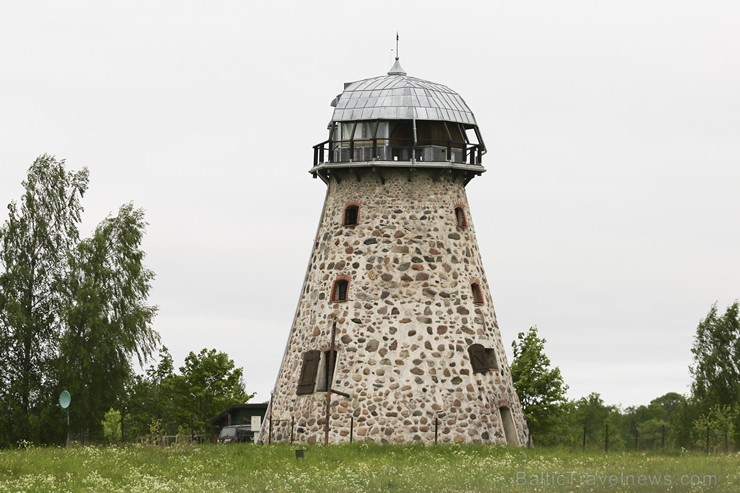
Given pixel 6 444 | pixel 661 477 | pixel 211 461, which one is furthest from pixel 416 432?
pixel 6 444

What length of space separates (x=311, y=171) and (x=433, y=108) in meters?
5.99

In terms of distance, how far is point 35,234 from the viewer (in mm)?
80438

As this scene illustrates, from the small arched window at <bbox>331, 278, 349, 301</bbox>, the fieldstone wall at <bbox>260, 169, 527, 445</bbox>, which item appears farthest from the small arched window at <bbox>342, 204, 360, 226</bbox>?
the small arched window at <bbox>331, 278, 349, 301</bbox>

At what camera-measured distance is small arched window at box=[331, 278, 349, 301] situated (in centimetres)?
6600

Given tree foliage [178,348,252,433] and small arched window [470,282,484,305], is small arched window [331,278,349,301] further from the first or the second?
tree foliage [178,348,252,433]

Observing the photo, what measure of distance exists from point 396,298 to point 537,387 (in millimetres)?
12087

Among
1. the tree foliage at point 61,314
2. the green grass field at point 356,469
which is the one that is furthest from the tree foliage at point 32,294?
the green grass field at point 356,469

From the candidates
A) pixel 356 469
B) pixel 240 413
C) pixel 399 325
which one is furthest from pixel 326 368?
pixel 240 413

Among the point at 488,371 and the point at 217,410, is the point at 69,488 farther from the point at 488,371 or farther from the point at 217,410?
the point at 217,410

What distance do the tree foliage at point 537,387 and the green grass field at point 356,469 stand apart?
1298 centimetres

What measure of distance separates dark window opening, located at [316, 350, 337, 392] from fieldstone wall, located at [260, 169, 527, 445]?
10.1 inches

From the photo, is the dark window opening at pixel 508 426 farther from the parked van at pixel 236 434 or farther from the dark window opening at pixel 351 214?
the parked van at pixel 236 434

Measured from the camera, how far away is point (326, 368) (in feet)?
214

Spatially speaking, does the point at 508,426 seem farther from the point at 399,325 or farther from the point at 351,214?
the point at 351,214
